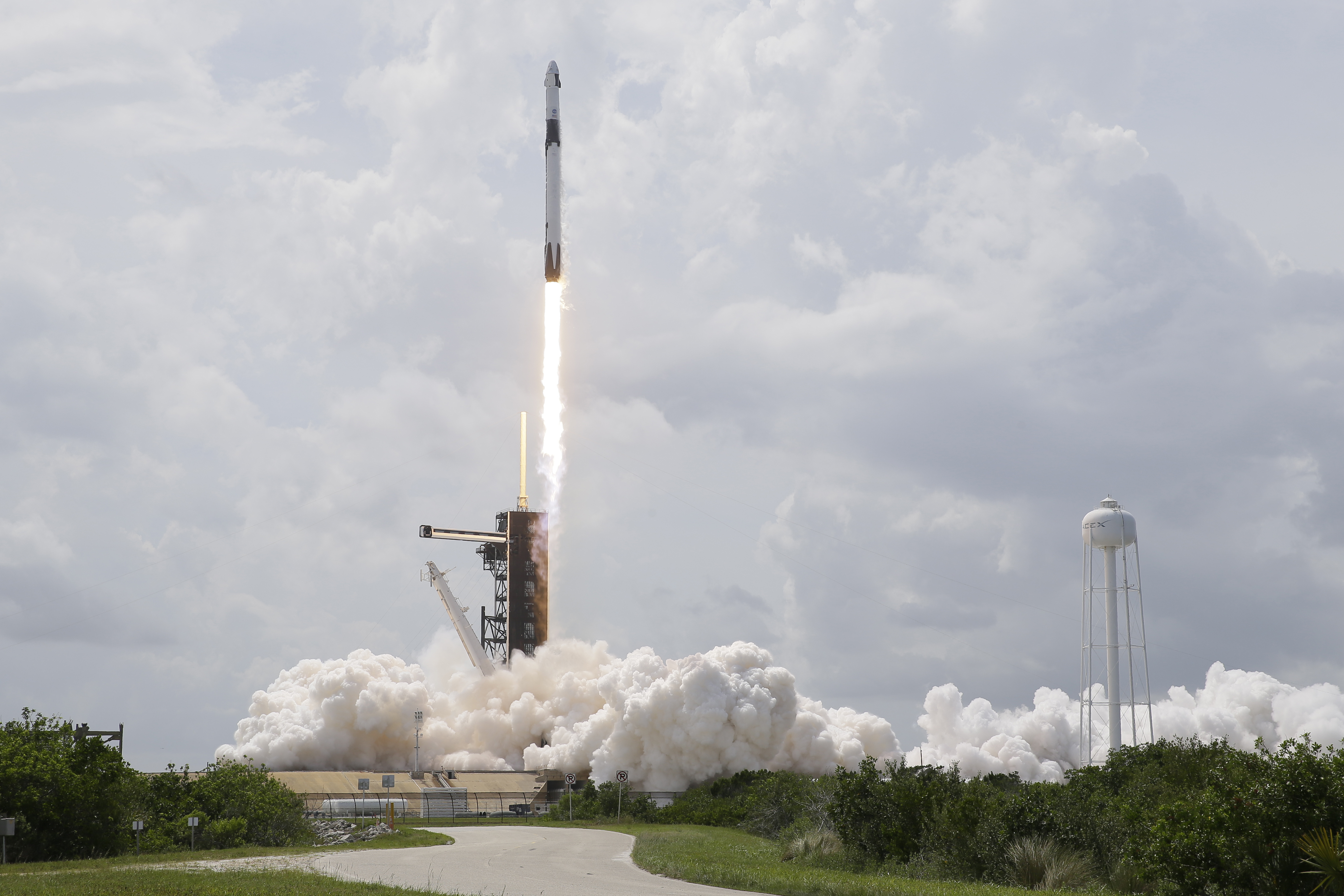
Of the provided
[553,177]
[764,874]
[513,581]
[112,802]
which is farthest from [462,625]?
[764,874]

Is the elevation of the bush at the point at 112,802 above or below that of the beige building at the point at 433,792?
above

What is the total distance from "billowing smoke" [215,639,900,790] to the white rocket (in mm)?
23896

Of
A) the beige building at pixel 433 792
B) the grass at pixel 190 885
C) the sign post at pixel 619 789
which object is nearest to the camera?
the grass at pixel 190 885

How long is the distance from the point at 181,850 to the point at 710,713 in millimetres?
33308

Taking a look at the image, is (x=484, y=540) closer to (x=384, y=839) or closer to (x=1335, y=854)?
(x=384, y=839)

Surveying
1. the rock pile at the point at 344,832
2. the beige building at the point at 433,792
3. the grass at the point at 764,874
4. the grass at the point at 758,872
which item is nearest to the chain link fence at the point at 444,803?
the beige building at the point at 433,792

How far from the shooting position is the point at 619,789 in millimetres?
57750

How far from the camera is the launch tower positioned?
78938 millimetres

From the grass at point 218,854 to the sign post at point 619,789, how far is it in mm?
9220

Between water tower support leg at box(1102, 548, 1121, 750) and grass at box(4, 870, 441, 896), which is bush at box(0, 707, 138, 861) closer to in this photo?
grass at box(4, 870, 441, 896)

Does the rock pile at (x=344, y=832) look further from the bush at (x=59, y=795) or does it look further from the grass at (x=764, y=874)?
the grass at (x=764, y=874)

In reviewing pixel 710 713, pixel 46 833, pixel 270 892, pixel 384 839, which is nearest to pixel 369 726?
pixel 710 713

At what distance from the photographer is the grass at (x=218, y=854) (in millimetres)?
28359

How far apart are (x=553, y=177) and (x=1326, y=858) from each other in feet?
180
